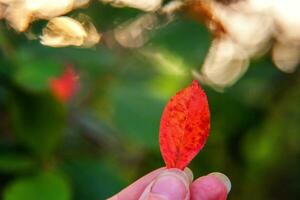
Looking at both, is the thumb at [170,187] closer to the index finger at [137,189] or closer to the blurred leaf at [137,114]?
the index finger at [137,189]

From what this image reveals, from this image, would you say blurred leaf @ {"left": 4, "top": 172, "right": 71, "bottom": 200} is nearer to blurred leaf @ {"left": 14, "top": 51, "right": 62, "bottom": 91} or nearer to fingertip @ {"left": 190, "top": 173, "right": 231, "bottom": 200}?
blurred leaf @ {"left": 14, "top": 51, "right": 62, "bottom": 91}

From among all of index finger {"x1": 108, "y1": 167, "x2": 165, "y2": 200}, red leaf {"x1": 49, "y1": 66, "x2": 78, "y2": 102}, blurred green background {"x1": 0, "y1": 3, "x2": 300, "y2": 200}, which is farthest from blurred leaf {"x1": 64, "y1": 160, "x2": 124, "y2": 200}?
index finger {"x1": 108, "y1": 167, "x2": 165, "y2": 200}

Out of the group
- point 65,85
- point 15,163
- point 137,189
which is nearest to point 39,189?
point 15,163

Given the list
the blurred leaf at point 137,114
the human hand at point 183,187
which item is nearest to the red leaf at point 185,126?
the human hand at point 183,187

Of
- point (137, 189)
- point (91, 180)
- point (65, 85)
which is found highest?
point (137, 189)

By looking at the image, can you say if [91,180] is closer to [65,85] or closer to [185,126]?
[65,85]

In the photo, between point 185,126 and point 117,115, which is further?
point 117,115

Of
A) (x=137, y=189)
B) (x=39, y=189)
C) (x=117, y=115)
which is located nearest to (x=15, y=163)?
(x=39, y=189)

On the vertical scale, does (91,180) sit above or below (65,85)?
below
